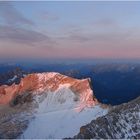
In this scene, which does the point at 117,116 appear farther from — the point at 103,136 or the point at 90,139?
the point at 90,139

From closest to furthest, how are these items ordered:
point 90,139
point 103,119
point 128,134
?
point 90,139
point 128,134
point 103,119

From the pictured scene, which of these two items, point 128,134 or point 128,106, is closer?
point 128,134

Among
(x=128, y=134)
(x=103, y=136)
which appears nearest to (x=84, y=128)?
(x=103, y=136)

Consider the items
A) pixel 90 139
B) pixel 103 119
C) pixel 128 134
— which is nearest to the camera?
pixel 90 139

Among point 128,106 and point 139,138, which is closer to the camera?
point 139,138

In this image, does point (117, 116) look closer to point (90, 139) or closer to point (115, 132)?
point (115, 132)

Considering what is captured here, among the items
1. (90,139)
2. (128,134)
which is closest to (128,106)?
(128,134)
